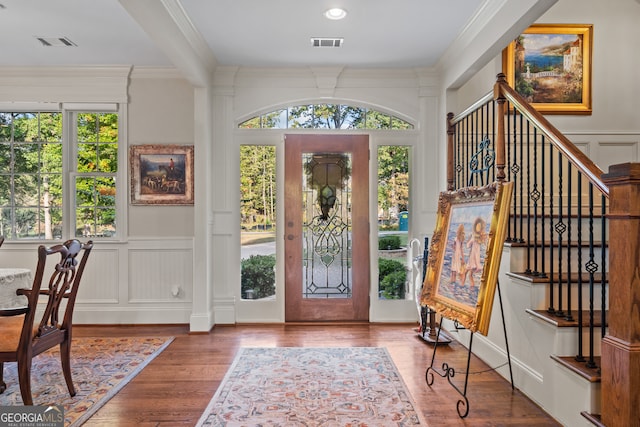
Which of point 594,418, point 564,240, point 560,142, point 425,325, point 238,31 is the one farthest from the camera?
point 425,325

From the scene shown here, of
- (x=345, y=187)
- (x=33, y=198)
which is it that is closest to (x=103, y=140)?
(x=33, y=198)

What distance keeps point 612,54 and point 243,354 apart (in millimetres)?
4653

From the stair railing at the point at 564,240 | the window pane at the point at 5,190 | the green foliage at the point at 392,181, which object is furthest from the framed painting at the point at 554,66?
the window pane at the point at 5,190

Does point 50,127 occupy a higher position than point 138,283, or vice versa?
point 50,127

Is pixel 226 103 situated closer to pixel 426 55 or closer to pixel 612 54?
pixel 426 55

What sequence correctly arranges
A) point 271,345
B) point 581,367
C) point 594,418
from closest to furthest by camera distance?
point 594,418 → point 581,367 → point 271,345

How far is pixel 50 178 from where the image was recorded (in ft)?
14.9

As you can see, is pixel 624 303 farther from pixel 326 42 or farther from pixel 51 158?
pixel 51 158

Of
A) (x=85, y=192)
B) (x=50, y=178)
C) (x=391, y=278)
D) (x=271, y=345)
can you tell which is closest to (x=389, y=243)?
(x=391, y=278)

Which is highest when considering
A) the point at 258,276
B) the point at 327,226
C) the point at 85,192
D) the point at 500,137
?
the point at 500,137

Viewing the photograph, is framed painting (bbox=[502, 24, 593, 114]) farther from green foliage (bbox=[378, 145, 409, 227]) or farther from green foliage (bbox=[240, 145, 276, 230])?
green foliage (bbox=[240, 145, 276, 230])

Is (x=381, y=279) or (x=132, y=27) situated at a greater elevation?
(x=132, y=27)

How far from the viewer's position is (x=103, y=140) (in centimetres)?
457

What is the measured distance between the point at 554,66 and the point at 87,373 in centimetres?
505
